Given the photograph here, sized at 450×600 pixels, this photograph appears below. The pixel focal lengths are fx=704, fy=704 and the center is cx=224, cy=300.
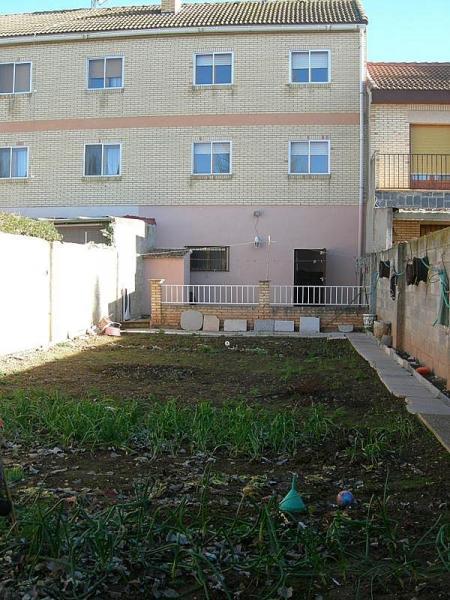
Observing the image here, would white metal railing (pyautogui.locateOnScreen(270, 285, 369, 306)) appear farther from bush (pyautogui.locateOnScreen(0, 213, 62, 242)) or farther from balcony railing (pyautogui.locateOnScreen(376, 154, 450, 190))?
bush (pyautogui.locateOnScreen(0, 213, 62, 242))

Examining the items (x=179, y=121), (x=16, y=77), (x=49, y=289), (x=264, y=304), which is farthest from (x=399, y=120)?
(x=16, y=77)

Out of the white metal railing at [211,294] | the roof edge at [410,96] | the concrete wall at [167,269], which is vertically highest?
the roof edge at [410,96]

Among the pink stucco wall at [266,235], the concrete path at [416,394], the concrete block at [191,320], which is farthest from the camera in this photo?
the pink stucco wall at [266,235]

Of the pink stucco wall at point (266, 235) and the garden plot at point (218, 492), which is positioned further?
the pink stucco wall at point (266, 235)

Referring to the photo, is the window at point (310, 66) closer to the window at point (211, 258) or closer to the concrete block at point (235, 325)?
the window at point (211, 258)

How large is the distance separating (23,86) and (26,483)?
911 inches

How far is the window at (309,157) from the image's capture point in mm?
24031

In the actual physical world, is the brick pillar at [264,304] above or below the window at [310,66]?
below

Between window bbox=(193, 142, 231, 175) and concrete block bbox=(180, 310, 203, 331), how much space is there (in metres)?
6.40

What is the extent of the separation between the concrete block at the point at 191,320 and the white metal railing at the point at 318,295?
3.11 meters

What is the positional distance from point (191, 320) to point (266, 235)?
5.34m

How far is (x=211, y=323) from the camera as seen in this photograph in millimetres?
20094

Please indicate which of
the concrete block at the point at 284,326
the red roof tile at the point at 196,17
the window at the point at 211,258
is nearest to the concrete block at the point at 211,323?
the concrete block at the point at 284,326

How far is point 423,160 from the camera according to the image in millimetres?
22609
